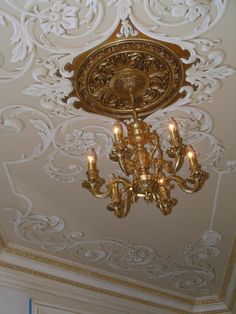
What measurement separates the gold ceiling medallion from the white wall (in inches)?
107

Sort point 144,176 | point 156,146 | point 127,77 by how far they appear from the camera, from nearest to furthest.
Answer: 1. point 144,176
2. point 156,146
3. point 127,77

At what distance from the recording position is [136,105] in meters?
3.20

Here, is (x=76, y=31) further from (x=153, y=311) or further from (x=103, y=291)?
(x=153, y=311)

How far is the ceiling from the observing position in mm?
2541

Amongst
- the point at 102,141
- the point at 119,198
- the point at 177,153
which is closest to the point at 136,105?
the point at 102,141

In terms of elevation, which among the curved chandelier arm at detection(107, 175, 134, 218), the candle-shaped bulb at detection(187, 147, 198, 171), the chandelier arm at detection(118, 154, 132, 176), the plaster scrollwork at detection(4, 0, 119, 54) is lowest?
the curved chandelier arm at detection(107, 175, 134, 218)

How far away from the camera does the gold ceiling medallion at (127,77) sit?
2.74 metres

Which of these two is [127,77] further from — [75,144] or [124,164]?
[75,144]

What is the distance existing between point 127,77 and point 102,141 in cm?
80

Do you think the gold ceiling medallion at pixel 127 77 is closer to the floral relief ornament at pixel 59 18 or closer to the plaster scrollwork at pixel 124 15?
the plaster scrollwork at pixel 124 15

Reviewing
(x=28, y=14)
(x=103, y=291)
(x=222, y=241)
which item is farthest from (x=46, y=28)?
(x=103, y=291)

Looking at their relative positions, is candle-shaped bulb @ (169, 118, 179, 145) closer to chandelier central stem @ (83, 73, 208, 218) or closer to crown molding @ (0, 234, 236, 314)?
chandelier central stem @ (83, 73, 208, 218)

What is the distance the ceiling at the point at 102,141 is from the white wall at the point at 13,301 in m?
0.55

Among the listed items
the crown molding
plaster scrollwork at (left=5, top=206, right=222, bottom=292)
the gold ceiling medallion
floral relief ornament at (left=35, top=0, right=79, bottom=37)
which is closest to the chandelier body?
the gold ceiling medallion
